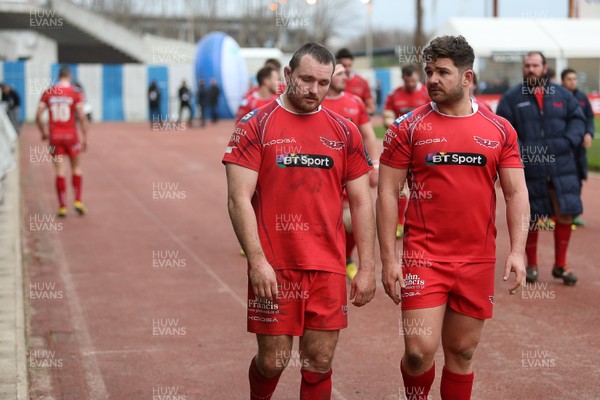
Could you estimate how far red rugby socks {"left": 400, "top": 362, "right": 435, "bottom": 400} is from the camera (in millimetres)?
5098

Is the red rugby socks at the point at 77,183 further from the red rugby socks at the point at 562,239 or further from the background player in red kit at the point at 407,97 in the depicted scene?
the red rugby socks at the point at 562,239

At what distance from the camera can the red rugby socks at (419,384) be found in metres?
5.10

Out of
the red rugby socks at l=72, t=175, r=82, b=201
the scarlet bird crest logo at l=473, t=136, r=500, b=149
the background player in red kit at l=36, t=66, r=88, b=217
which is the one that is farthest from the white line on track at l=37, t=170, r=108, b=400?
the red rugby socks at l=72, t=175, r=82, b=201

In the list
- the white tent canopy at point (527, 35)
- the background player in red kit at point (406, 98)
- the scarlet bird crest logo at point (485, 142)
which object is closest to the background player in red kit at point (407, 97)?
the background player in red kit at point (406, 98)

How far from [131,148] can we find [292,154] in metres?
24.4

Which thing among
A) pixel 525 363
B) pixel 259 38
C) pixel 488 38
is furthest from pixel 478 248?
pixel 259 38

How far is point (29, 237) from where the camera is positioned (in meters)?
13.2

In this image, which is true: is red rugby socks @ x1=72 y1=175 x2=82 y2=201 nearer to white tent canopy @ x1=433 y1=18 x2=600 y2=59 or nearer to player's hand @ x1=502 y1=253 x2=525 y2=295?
player's hand @ x1=502 y1=253 x2=525 y2=295

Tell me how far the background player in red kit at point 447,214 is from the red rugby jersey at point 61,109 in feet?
33.8

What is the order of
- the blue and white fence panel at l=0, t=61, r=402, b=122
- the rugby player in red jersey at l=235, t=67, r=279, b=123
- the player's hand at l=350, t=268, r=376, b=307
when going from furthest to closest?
1. the blue and white fence panel at l=0, t=61, r=402, b=122
2. the rugby player in red jersey at l=235, t=67, r=279, b=123
3. the player's hand at l=350, t=268, r=376, b=307

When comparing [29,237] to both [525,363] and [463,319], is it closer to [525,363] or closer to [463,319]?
[525,363]

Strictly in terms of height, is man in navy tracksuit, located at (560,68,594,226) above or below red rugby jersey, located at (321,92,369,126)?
below

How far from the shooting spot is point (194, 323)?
27.7 ft

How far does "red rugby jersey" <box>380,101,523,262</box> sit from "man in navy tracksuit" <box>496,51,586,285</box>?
4.15m
